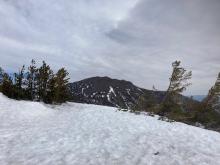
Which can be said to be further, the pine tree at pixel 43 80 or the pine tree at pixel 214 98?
the pine tree at pixel 214 98

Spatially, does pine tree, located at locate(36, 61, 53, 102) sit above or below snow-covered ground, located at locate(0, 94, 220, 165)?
above

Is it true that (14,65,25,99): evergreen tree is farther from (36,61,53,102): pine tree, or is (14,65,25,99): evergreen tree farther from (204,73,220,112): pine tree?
(204,73,220,112): pine tree

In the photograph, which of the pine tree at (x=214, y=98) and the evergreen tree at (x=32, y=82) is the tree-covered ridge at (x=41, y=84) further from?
the pine tree at (x=214, y=98)

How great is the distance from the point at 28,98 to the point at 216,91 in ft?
76.7

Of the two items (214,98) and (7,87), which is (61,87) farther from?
(214,98)

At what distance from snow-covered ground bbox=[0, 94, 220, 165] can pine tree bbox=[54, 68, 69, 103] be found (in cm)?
716

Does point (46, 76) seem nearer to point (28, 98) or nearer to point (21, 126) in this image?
point (28, 98)

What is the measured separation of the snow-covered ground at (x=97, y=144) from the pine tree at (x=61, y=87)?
716cm

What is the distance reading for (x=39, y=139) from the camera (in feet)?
32.4

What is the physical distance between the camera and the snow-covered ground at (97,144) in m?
7.79

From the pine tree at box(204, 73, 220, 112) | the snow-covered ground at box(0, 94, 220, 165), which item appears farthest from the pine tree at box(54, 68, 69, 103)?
the pine tree at box(204, 73, 220, 112)

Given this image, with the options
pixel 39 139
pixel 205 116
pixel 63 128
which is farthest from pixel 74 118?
pixel 205 116

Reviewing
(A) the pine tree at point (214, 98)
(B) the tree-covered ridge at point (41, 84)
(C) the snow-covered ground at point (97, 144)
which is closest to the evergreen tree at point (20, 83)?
(B) the tree-covered ridge at point (41, 84)

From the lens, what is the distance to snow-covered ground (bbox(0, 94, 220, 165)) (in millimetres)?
7789
